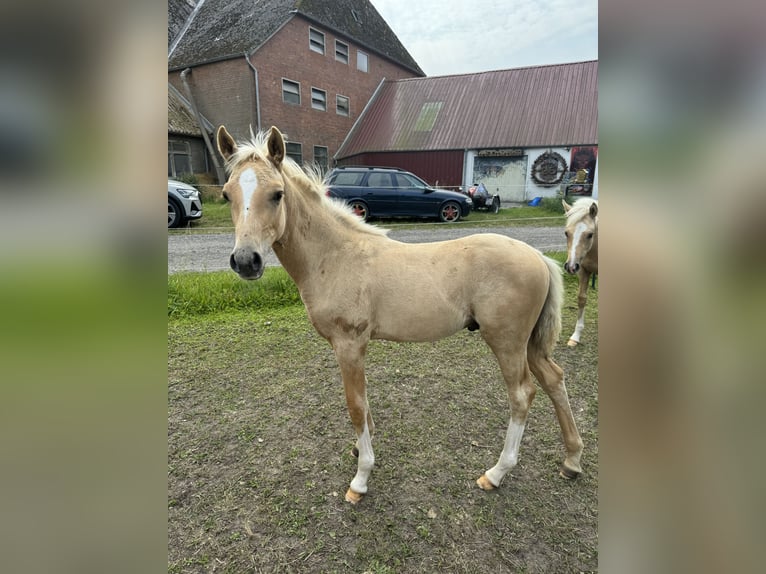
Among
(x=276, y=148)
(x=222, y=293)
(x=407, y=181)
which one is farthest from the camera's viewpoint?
(x=407, y=181)

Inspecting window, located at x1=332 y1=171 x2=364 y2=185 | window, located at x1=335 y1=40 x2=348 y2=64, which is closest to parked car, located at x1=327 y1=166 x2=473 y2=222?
window, located at x1=332 y1=171 x2=364 y2=185

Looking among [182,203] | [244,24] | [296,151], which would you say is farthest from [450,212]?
[244,24]

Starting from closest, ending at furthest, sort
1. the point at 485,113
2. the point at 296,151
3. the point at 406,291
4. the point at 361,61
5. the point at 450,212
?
1. the point at 406,291
2. the point at 450,212
3. the point at 296,151
4. the point at 485,113
5. the point at 361,61

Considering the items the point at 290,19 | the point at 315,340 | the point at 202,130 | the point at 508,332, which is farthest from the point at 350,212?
the point at 290,19

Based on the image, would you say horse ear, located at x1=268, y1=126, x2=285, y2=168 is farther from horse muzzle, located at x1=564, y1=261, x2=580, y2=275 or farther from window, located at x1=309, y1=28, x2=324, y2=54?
window, located at x1=309, y1=28, x2=324, y2=54

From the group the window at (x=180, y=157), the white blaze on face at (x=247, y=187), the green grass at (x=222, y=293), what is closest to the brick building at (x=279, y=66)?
the window at (x=180, y=157)

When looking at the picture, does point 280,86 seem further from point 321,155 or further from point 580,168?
point 580,168

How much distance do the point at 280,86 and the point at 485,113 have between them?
10.2 metres

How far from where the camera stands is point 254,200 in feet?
5.96

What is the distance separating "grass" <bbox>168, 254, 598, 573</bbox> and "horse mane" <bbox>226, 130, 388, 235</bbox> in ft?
5.21

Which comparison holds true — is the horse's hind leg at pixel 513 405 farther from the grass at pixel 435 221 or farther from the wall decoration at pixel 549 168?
the wall decoration at pixel 549 168

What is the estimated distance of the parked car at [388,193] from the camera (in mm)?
11008
